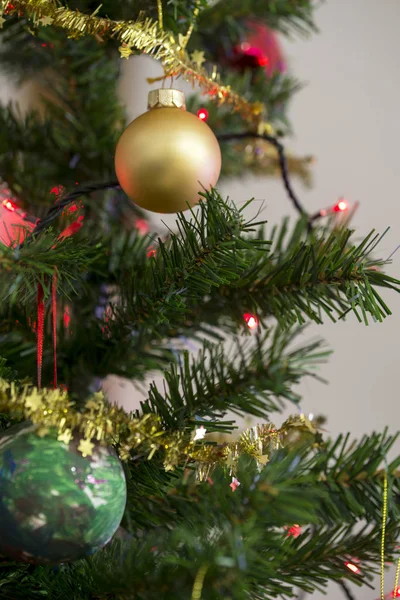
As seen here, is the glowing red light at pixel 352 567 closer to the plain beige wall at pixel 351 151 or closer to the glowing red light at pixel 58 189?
the glowing red light at pixel 58 189

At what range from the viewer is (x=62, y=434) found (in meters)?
0.26

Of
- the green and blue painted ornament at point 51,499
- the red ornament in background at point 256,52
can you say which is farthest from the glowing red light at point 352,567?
the red ornament in background at point 256,52

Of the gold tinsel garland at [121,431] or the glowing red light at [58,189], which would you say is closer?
the gold tinsel garland at [121,431]

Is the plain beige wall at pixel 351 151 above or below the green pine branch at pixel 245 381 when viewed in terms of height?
above

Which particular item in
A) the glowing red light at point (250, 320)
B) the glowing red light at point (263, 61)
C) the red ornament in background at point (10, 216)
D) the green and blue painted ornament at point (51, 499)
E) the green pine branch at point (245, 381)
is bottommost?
the green and blue painted ornament at point (51, 499)

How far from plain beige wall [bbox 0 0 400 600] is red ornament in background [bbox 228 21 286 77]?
173 millimetres

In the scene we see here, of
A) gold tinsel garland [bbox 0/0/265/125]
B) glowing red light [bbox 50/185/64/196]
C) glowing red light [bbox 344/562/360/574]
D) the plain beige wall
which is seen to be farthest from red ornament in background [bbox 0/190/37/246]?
the plain beige wall

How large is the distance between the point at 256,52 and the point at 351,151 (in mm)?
280

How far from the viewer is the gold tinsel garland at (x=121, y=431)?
26 cm

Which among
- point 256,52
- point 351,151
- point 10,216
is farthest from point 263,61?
point 10,216

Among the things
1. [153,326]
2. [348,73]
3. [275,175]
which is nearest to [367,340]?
[275,175]

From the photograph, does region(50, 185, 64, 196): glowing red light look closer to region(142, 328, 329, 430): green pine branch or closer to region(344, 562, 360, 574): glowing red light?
region(142, 328, 329, 430): green pine branch

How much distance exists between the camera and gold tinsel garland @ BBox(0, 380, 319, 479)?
0.26 meters

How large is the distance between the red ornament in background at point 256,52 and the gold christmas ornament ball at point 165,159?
0.36m
